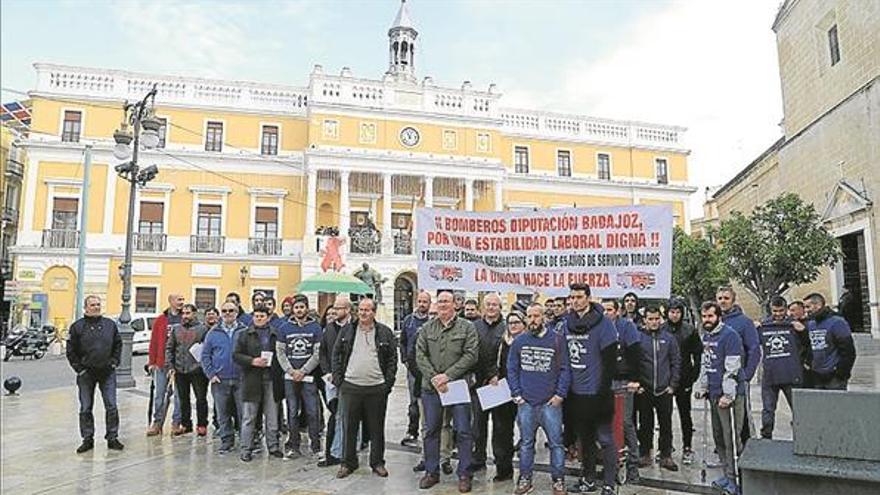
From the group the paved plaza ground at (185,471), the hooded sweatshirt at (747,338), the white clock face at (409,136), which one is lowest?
the paved plaza ground at (185,471)

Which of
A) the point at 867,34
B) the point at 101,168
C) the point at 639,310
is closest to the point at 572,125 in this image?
the point at 867,34

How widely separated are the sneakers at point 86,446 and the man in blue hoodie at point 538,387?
15.4 ft

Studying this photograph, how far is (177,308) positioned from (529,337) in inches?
199

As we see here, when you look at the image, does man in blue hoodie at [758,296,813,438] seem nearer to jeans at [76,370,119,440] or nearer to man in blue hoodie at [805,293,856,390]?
man in blue hoodie at [805,293,856,390]

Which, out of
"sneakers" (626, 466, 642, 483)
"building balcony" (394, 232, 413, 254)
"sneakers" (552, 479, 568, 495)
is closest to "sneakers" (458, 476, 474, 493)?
"sneakers" (552, 479, 568, 495)

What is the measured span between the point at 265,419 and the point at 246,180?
921 inches

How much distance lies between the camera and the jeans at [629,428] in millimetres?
5566

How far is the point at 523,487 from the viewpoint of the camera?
5102mm

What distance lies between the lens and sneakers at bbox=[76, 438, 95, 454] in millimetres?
6657

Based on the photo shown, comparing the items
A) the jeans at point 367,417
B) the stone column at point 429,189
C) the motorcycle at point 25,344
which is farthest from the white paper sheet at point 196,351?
the stone column at point 429,189

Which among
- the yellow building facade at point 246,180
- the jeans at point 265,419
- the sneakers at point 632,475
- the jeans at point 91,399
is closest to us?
the sneakers at point 632,475

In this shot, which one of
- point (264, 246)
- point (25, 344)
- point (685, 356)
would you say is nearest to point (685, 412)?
point (685, 356)

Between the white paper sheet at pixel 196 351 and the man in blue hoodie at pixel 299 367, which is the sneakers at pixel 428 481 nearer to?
the man in blue hoodie at pixel 299 367

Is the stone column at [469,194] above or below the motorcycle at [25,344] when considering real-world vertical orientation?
above
